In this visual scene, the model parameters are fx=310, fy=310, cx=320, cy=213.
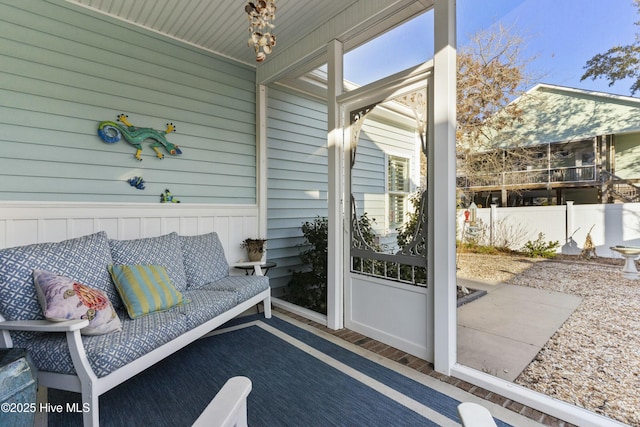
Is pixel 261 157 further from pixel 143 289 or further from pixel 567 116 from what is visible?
pixel 567 116

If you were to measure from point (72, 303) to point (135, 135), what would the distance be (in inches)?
76.2

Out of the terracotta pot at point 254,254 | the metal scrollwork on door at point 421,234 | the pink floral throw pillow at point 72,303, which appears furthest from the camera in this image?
the terracotta pot at point 254,254

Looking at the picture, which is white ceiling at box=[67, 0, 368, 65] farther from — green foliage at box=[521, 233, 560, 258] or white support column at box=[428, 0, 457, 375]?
green foliage at box=[521, 233, 560, 258]

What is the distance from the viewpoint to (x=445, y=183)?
2.29 meters

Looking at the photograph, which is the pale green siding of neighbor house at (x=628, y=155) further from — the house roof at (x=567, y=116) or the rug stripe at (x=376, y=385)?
the rug stripe at (x=376, y=385)

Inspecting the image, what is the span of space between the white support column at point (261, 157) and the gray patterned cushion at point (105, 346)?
2.22 metres

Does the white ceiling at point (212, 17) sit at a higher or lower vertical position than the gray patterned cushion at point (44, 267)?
higher

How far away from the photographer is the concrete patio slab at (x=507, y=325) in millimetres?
1984

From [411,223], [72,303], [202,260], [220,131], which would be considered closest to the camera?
[72,303]

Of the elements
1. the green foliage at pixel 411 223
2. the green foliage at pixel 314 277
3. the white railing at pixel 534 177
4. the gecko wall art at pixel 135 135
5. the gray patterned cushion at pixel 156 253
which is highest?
the gecko wall art at pixel 135 135

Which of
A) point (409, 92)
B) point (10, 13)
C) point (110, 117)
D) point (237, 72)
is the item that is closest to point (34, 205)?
point (110, 117)

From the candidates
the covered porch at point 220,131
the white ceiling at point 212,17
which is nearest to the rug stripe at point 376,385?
the covered porch at point 220,131

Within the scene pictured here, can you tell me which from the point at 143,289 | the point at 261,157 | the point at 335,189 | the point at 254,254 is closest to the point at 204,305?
the point at 143,289

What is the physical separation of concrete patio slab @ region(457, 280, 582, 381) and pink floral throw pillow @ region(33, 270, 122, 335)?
2.45 metres
